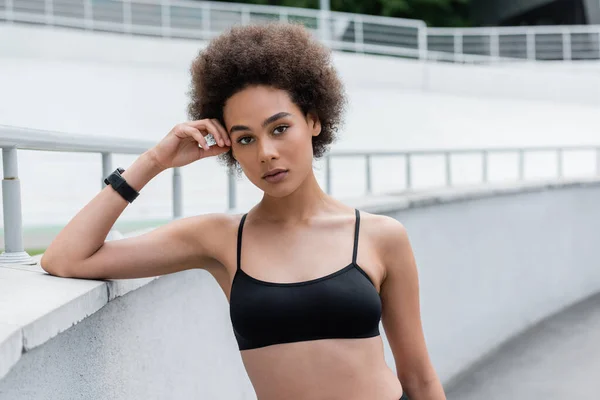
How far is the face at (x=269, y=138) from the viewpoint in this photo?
2.32 metres

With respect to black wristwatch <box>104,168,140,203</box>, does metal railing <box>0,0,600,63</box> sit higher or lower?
higher

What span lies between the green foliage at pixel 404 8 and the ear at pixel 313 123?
28857 mm

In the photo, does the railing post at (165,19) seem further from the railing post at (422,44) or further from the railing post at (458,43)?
the railing post at (458,43)

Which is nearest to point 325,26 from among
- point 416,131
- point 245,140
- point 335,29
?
point 335,29

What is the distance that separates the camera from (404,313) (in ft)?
8.40

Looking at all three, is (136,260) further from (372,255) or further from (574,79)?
(574,79)

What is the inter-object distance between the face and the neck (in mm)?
96

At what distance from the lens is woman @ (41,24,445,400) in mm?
2312

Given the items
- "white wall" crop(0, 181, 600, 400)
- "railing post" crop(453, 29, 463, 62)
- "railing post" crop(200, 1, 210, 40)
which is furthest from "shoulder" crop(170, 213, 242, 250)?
"railing post" crop(453, 29, 463, 62)

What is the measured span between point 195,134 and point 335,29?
2148 cm

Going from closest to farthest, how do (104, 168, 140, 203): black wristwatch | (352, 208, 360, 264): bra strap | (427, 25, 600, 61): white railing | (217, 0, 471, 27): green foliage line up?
(352, 208, 360, 264): bra strap → (104, 168, 140, 203): black wristwatch → (427, 25, 600, 61): white railing → (217, 0, 471, 27): green foliage

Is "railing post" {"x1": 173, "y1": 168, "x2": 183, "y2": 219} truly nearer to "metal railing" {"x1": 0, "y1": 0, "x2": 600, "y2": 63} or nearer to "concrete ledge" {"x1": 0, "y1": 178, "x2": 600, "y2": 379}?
"concrete ledge" {"x1": 0, "y1": 178, "x2": 600, "y2": 379}

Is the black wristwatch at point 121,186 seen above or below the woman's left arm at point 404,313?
above

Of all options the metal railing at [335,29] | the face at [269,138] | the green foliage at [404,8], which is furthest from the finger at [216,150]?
the green foliage at [404,8]
